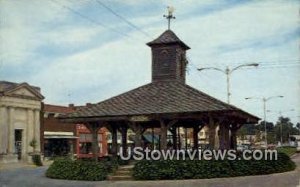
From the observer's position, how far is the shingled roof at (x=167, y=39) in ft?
92.7

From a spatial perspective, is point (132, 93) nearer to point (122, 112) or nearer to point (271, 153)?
point (122, 112)

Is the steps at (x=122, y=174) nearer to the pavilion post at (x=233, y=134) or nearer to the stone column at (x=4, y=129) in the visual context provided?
the pavilion post at (x=233, y=134)

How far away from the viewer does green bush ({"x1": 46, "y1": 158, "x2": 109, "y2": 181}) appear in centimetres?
2407

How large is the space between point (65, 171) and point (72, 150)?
44.6 meters

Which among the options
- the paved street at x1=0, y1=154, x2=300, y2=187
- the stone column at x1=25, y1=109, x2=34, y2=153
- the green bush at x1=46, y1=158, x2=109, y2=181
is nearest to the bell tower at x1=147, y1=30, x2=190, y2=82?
the green bush at x1=46, y1=158, x2=109, y2=181

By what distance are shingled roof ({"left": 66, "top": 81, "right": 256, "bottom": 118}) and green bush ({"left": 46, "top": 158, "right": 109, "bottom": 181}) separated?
8.69ft

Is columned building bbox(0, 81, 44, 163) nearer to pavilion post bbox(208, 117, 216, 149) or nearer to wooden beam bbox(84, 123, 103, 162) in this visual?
wooden beam bbox(84, 123, 103, 162)

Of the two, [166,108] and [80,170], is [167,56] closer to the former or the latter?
[166,108]

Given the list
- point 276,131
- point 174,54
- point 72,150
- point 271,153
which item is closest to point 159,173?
point 271,153

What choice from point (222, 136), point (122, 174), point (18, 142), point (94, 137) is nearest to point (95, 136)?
point (94, 137)

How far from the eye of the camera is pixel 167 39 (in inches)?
1121

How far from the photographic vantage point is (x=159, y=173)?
75.5 ft

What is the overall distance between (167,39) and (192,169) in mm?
8396

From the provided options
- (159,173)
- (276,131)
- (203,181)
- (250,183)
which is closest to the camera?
(250,183)
